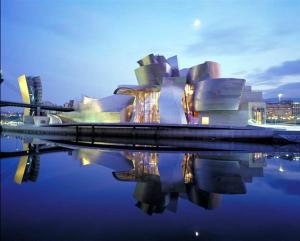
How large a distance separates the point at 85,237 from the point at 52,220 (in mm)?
1097

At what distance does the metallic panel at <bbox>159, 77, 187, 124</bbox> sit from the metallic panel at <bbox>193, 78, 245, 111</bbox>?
243 centimetres

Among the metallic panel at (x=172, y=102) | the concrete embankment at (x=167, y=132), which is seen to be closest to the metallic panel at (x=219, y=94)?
the metallic panel at (x=172, y=102)

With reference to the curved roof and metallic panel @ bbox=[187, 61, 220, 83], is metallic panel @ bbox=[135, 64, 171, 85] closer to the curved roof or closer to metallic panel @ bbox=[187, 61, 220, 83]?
the curved roof

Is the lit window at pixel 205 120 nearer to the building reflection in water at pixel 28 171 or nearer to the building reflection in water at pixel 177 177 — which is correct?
the building reflection in water at pixel 177 177

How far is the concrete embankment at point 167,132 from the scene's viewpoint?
74.7ft

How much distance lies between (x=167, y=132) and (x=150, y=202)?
760 inches

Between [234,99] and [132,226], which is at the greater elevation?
[234,99]

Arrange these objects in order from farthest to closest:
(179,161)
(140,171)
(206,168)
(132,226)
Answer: (179,161) < (206,168) < (140,171) < (132,226)

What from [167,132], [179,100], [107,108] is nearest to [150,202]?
[167,132]

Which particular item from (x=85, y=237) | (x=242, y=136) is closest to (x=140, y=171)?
(x=85, y=237)

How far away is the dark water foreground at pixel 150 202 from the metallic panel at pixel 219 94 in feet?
53.8

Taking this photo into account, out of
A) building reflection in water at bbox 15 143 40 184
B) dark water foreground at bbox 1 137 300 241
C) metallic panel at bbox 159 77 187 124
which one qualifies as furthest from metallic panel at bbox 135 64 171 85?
dark water foreground at bbox 1 137 300 241

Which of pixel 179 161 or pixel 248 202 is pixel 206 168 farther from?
pixel 248 202

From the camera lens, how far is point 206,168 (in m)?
11.2
